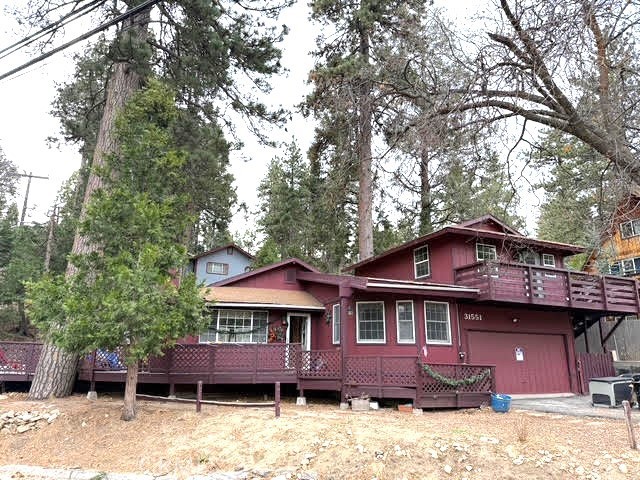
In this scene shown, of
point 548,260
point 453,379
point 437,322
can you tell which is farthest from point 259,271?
point 548,260

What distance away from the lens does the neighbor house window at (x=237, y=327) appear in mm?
14734

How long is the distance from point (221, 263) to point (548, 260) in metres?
18.7

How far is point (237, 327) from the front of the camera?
15016 millimetres

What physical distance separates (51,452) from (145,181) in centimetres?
584

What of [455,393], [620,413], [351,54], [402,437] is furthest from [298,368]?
[351,54]

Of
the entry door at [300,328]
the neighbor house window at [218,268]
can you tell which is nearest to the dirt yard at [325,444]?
the entry door at [300,328]

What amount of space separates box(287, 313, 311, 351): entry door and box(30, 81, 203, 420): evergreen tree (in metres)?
6.26

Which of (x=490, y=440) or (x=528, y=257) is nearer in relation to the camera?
(x=490, y=440)

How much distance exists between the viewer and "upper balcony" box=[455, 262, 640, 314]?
1397 centimetres

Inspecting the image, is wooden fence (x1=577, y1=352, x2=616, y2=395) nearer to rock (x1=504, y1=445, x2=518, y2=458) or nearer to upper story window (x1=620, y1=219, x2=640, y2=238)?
upper story window (x1=620, y1=219, x2=640, y2=238)

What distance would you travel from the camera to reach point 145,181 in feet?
34.6

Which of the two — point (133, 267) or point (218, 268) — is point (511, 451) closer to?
point (133, 267)

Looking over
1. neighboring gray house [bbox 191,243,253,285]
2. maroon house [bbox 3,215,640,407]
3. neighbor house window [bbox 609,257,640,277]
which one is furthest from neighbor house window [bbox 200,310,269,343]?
neighbor house window [bbox 609,257,640,277]

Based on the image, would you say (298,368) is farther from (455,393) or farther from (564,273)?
(564,273)
